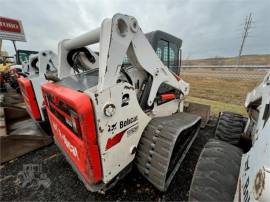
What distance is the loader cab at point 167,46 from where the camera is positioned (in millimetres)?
2385

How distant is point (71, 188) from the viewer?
2.02 metres

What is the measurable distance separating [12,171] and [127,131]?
2.22m

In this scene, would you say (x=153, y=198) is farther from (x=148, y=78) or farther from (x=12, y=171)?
(x=12, y=171)

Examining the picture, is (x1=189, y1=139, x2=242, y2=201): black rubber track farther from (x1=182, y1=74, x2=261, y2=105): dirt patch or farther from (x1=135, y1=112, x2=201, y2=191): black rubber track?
(x1=182, y1=74, x2=261, y2=105): dirt patch

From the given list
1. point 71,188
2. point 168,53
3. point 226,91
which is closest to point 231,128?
point 168,53

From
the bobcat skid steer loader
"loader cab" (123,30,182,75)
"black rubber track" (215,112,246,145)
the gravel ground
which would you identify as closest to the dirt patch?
"black rubber track" (215,112,246,145)

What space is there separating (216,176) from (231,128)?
1.57 m

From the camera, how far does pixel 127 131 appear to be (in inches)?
63.6

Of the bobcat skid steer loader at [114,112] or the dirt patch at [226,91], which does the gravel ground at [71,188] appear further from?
the dirt patch at [226,91]

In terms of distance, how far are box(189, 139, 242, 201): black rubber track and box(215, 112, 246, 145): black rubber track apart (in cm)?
116

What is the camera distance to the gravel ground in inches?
73.9

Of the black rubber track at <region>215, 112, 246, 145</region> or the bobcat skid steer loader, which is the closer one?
the bobcat skid steer loader

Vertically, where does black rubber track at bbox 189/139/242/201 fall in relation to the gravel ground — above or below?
above

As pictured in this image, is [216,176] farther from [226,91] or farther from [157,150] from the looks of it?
[226,91]
